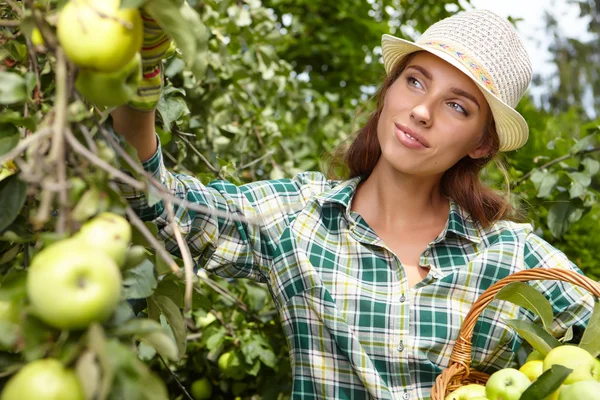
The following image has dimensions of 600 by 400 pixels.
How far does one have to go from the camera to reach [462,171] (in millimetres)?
1612

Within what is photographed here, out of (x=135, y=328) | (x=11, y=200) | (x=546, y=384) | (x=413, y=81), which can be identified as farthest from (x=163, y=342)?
(x=413, y=81)

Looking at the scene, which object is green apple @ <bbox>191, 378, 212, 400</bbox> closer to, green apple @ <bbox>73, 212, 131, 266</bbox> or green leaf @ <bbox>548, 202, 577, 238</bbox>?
green leaf @ <bbox>548, 202, 577, 238</bbox>

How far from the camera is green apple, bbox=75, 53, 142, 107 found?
0.61 m

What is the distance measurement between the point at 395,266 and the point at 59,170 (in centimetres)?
98

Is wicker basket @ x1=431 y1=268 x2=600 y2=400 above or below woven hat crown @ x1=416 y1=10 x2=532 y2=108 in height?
below

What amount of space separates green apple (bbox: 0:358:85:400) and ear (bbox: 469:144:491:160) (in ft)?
3.97

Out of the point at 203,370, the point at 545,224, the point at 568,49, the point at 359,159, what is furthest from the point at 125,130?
the point at 568,49

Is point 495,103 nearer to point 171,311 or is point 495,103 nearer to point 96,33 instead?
point 171,311

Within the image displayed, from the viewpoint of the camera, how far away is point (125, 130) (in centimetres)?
95

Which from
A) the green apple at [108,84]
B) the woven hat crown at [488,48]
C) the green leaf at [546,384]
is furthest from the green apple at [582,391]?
the green apple at [108,84]

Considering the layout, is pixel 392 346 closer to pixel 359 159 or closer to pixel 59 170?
pixel 359 159

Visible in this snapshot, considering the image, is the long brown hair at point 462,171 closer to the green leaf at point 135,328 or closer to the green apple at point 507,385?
the green apple at point 507,385

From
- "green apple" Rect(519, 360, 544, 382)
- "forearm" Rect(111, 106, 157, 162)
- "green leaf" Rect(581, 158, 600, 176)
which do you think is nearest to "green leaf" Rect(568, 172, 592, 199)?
"green leaf" Rect(581, 158, 600, 176)

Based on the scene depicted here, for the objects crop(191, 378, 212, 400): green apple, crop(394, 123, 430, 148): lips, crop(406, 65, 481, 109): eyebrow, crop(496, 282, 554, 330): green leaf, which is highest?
crop(406, 65, 481, 109): eyebrow
